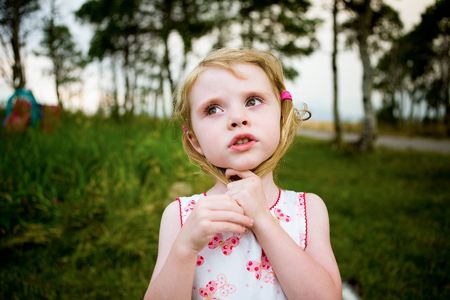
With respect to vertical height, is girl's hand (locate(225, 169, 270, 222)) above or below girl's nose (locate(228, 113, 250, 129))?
below

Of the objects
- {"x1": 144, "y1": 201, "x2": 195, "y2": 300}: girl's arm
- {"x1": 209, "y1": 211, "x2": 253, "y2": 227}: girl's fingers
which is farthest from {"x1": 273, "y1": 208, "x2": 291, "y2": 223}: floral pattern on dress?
{"x1": 144, "y1": 201, "x2": 195, "y2": 300}: girl's arm

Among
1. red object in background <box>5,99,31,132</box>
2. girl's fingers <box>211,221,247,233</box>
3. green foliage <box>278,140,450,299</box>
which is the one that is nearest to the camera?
girl's fingers <box>211,221,247,233</box>

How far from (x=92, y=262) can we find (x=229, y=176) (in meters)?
2.41

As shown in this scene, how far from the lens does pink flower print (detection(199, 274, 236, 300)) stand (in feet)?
3.85

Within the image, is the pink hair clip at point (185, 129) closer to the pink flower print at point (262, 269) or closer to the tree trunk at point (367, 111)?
the pink flower print at point (262, 269)

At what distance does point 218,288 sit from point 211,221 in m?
0.27

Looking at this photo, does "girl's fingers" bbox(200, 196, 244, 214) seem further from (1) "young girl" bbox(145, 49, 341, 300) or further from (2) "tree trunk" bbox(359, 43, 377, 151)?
(2) "tree trunk" bbox(359, 43, 377, 151)

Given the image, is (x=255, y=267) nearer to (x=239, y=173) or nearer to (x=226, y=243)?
(x=226, y=243)

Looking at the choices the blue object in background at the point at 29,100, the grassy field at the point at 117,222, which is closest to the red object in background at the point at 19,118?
the blue object in background at the point at 29,100

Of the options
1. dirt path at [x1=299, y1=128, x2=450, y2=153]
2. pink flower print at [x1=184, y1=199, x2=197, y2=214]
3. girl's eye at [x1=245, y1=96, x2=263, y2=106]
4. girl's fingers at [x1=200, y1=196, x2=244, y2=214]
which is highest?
girl's eye at [x1=245, y1=96, x2=263, y2=106]

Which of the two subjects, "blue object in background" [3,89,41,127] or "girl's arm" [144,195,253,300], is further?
"blue object in background" [3,89,41,127]

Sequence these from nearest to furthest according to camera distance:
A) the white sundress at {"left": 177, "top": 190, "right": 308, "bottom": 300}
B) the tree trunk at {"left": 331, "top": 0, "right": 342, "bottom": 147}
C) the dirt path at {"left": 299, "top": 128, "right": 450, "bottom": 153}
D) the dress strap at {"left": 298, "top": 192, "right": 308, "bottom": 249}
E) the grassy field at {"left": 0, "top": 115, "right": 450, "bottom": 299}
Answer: the white sundress at {"left": 177, "top": 190, "right": 308, "bottom": 300}
the dress strap at {"left": 298, "top": 192, "right": 308, "bottom": 249}
the grassy field at {"left": 0, "top": 115, "right": 450, "bottom": 299}
the dirt path at {"left": 299, "top": 128, "right": 450, "bottom": 153}
the tree trunk at {"left": 331, "top": 0, "right": 342, "bottom": 147}

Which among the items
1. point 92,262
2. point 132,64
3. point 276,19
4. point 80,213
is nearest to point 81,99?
point 80,213

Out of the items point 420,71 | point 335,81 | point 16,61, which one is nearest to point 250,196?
point 16,61
